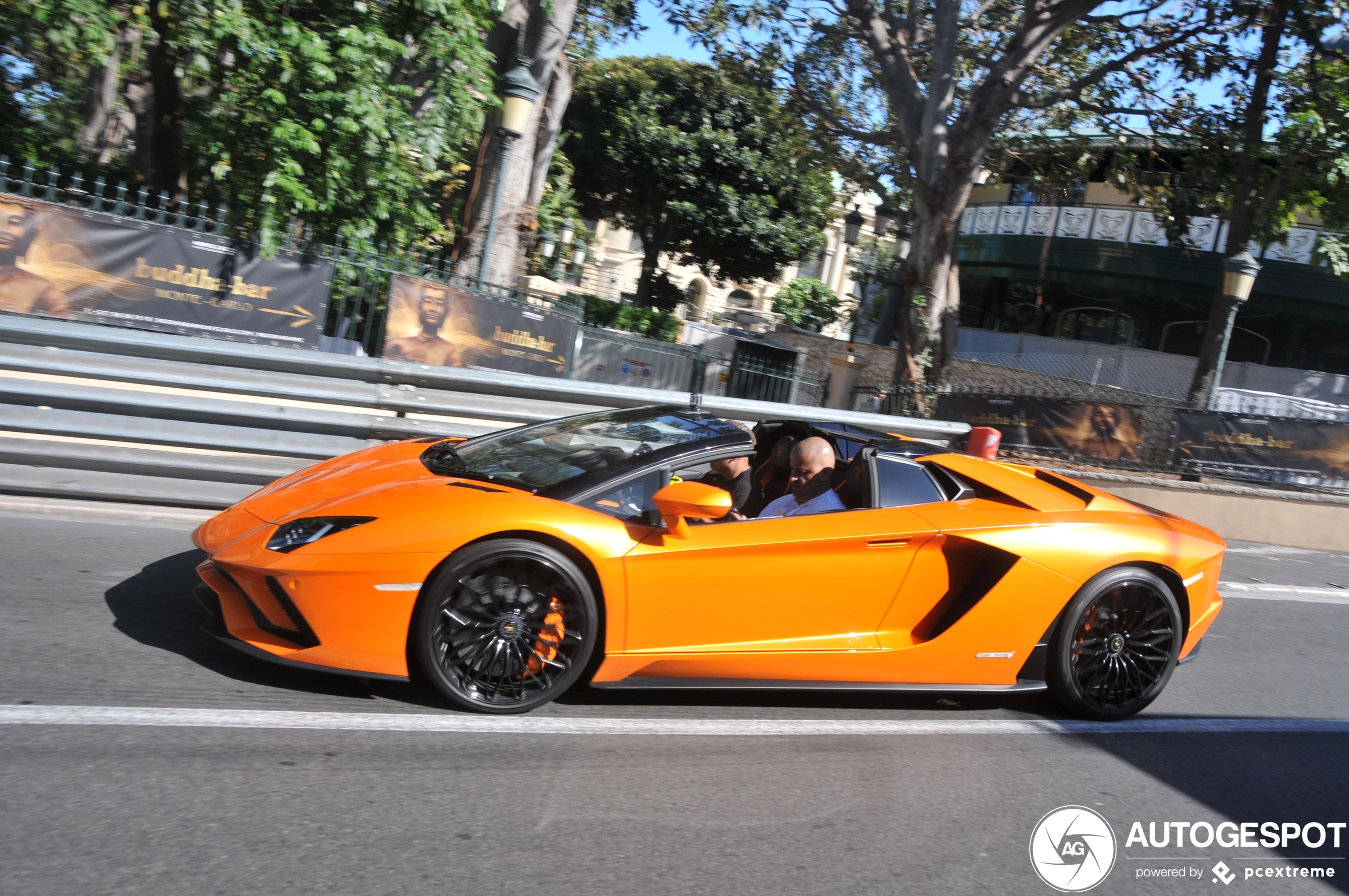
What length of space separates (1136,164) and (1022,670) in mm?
17062

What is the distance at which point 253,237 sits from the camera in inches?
358

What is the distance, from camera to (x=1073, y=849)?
3.51m

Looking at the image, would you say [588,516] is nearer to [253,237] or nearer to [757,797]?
[757,797]

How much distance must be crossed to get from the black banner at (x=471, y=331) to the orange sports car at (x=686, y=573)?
460cm

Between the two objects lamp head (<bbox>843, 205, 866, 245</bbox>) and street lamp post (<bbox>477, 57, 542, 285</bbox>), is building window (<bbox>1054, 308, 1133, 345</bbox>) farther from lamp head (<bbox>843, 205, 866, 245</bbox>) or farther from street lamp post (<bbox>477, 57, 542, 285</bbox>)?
street lamp post (<bbox>477, 57, 542, 285</bbox>)

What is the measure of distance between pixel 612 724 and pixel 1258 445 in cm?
1181

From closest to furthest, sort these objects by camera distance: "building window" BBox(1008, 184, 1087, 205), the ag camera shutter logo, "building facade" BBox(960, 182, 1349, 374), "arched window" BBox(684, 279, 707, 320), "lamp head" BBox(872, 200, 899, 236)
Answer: the ag camera shutter logo
"lamp head" BBox(872, 200, 899, 236)
"building window" BBox(1008, 184, 1087, 205)
"building facade" BBox(960, 182, 1349, 374)
"arched window" BBox(684, 279, 707, 320)

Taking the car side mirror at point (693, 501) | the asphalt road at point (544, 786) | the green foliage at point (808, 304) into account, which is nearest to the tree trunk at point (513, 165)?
the asphalt road at point (544, 786)

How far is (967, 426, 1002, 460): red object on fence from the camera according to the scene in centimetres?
736

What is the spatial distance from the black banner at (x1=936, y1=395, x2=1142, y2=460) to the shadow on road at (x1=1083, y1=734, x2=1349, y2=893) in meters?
7.98

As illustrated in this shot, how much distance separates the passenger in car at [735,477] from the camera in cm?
468

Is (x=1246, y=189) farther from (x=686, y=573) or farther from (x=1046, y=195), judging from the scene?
(x=686, y=573)

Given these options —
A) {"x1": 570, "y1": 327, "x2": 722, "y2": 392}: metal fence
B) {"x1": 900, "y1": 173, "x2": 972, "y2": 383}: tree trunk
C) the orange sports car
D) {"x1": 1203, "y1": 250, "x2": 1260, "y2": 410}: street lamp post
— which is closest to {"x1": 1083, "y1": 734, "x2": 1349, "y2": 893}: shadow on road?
the orange sports car

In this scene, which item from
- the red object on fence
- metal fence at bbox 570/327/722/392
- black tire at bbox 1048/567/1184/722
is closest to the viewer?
black tire at bbox 1048/567/1184/722
